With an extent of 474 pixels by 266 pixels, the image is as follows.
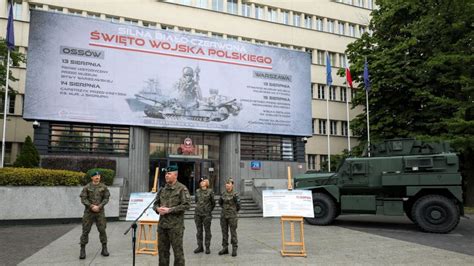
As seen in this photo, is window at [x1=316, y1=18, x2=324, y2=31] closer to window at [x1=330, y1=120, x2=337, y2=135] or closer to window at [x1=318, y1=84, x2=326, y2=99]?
window at [x1=318, y1=84, x2=326, y2=99]

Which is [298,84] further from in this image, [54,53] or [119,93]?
[54,53]

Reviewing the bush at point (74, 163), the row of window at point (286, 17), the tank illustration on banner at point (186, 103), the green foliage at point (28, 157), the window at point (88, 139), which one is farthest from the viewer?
the row of window at point (286, 17)

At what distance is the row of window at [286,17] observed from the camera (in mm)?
31141

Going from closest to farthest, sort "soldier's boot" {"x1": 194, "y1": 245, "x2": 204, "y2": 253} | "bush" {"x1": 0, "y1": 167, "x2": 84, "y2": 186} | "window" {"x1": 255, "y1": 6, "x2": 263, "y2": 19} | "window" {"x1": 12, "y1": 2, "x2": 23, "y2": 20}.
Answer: "soldier's boot" {"x1": 194, "y1": 245, "x2": 204, "y2": 253}, "bush" {"x1": 0, "y1": 167, "x2": 84, "y2": 186}, "window" {"x1": 12, "y1": 2, "x2": 23, "y2": 20}, "window" {"x1": 255, "y1": 6, "x2": 263, "y2": 19}

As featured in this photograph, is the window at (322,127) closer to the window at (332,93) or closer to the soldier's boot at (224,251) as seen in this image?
the window at (332,93)

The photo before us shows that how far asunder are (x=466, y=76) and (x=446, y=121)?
243 cm

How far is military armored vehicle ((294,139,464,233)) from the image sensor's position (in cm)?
1289

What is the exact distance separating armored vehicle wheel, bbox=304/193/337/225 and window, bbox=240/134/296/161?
29.6ft

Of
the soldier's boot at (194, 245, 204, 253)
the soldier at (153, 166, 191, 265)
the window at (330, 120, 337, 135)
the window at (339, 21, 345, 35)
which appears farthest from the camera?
the window at (339, 21, 345, 35)

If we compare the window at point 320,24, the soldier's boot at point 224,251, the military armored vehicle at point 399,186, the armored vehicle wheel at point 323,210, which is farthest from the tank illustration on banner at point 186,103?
the window at point 320,24

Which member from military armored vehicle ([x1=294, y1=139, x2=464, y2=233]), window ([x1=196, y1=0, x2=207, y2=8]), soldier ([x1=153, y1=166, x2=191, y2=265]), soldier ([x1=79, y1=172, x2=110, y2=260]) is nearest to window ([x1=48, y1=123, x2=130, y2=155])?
military armored vehicle ([x1=294, y1=139, x2=464, y2=233])

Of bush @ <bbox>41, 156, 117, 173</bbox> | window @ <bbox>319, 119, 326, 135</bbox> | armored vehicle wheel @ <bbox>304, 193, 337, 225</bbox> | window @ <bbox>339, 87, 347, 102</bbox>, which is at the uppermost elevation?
window @ <bbox>339, 87, 347, 102</bbox>

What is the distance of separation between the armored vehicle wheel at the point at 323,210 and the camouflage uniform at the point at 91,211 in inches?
323

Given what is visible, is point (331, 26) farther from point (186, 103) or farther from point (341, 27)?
point (186, 103)
